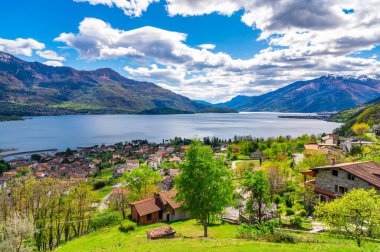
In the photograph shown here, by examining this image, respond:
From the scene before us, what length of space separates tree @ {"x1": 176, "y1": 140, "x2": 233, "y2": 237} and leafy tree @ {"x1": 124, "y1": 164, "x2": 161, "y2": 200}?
18.1 m

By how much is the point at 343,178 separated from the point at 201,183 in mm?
22807

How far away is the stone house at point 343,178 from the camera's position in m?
34.6

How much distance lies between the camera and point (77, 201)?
39906 millimetres

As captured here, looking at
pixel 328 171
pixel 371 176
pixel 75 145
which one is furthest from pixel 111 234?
pixel 75 145

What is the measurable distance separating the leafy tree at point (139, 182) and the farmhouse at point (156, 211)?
→ 172 inches

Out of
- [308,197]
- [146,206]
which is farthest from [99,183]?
[308,197]

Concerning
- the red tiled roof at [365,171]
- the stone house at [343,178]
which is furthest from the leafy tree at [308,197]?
the red tiled roof at [365,171]

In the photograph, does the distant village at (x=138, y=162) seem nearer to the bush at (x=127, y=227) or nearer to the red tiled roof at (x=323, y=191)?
the red tiled roof at (x=323, y=191)

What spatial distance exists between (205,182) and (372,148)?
5445cm

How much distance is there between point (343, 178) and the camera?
37.0 meters

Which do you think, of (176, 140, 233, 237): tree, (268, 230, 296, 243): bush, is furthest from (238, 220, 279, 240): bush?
(176, 140, 233, 237): tree

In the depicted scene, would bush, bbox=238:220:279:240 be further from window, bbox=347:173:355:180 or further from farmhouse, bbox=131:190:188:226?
window, bbox=347:173:355:180

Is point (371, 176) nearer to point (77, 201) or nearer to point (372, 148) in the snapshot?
point (372, 148)

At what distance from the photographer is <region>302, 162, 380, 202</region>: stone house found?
3462 cm
